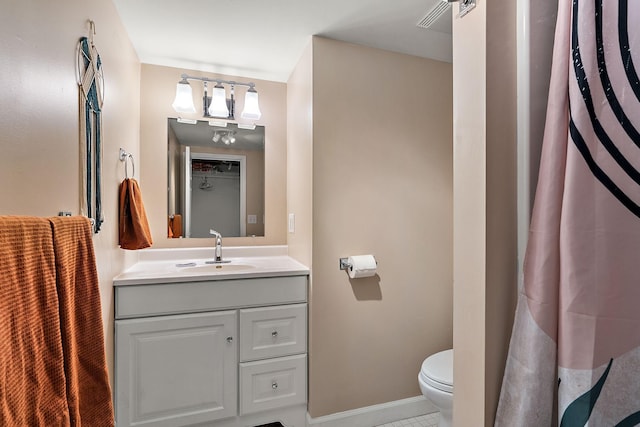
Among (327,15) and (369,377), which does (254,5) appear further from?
(369,377)

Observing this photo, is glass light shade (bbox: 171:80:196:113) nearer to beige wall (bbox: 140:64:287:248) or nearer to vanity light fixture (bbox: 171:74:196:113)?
vanity light fixture (bbox: 171:74:196:113)

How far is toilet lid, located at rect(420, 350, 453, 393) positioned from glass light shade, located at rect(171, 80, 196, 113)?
216 centimetres

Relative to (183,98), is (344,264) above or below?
below

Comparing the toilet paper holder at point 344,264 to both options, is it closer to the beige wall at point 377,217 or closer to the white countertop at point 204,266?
the beige wall at point 377,217

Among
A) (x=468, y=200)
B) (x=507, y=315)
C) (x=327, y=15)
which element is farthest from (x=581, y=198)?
(x=327, y=15)

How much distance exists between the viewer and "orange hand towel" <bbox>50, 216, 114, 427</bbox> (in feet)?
2.30

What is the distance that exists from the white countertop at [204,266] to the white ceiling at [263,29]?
1.33m

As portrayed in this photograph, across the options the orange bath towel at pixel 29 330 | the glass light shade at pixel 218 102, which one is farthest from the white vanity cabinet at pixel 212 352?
the glass light shade at pixel 218 102

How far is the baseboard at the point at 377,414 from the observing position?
→ 1.76 metres

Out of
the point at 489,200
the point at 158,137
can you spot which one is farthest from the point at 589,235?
the point at 158,137

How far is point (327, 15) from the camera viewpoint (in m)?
1.60

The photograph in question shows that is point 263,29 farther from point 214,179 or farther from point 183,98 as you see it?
point 214,179

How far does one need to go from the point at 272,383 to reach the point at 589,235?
1.64 meters

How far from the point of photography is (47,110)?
90cm
